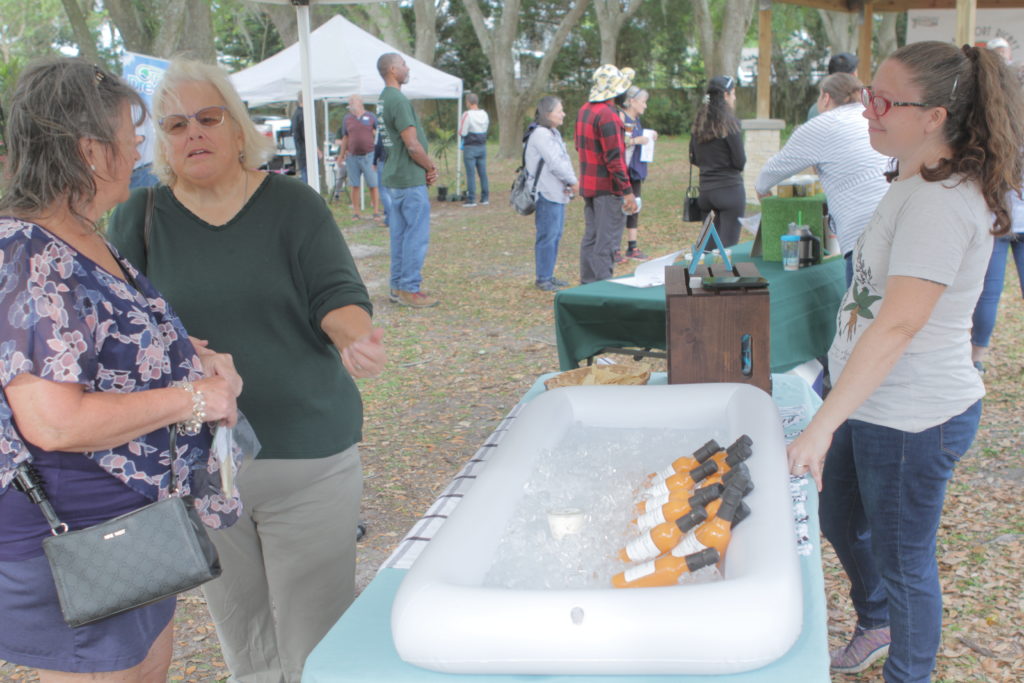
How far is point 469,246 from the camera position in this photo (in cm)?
1031

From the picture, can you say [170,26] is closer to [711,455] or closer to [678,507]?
[711,455]

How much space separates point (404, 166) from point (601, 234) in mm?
1569

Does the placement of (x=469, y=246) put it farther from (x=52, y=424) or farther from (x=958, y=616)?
(x=52, y=424)

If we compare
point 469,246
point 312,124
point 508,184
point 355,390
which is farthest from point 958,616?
point 508,184

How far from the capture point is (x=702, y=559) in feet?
4.48

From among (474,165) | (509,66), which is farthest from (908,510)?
(509,66)

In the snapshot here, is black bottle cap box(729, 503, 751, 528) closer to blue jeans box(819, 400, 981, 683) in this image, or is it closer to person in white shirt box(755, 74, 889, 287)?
blue jeans box(819, 400, 981, 683)

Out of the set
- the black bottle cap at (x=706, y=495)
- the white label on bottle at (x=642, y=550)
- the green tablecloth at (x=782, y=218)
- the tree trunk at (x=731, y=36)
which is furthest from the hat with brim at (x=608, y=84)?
the tree trunk at (x=731, y=36)

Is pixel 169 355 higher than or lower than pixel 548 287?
higher

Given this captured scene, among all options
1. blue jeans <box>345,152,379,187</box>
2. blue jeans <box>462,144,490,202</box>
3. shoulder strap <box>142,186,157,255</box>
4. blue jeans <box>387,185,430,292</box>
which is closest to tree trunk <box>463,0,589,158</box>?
blue jeans <box>462,144,490,202</box>

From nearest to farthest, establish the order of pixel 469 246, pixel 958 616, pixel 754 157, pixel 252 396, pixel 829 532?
pixel 252 396 < pixel 829 532 < pixel 958 616 < pixel 469 246 < pixel 754 157

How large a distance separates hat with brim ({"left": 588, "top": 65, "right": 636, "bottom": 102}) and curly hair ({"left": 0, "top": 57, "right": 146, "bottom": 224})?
531 centimetres

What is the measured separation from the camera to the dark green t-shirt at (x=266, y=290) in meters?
1.94

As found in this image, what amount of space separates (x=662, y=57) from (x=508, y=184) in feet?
58.8
